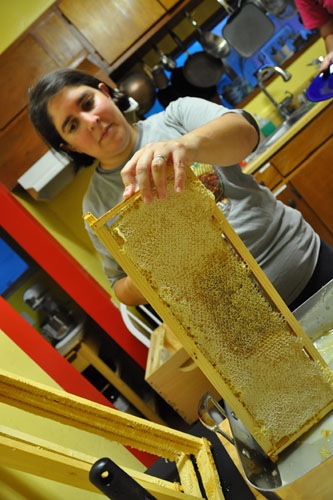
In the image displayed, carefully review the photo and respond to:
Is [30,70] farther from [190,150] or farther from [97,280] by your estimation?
[190,150]

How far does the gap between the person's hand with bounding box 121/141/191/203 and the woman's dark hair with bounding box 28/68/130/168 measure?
708 millimetres

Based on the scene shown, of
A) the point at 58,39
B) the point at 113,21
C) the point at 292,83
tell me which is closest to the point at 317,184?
the point at 292,83

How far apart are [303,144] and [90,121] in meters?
2.07

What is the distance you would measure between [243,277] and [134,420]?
0.35 m

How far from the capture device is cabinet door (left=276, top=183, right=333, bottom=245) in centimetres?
311

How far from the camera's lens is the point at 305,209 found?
312 cm

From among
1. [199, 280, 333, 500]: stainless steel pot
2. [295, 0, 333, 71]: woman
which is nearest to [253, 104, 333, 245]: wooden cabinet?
[295, 0, 333, 71]: woman

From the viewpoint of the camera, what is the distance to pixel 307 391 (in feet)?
2.94

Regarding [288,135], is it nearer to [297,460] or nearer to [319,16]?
[319,16]

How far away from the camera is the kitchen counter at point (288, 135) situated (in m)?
2.99

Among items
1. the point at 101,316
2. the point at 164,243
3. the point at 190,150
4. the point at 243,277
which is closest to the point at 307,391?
the point at 243,277

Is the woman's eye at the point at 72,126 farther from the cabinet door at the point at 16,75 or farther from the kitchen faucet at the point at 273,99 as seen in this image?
the kitchen faucet at the point at 273,99

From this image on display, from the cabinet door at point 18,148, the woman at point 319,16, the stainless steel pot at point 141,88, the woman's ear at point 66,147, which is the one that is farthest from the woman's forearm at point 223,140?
the stainless steel pot at point 141,88

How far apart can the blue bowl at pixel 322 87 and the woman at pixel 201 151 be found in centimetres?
25
